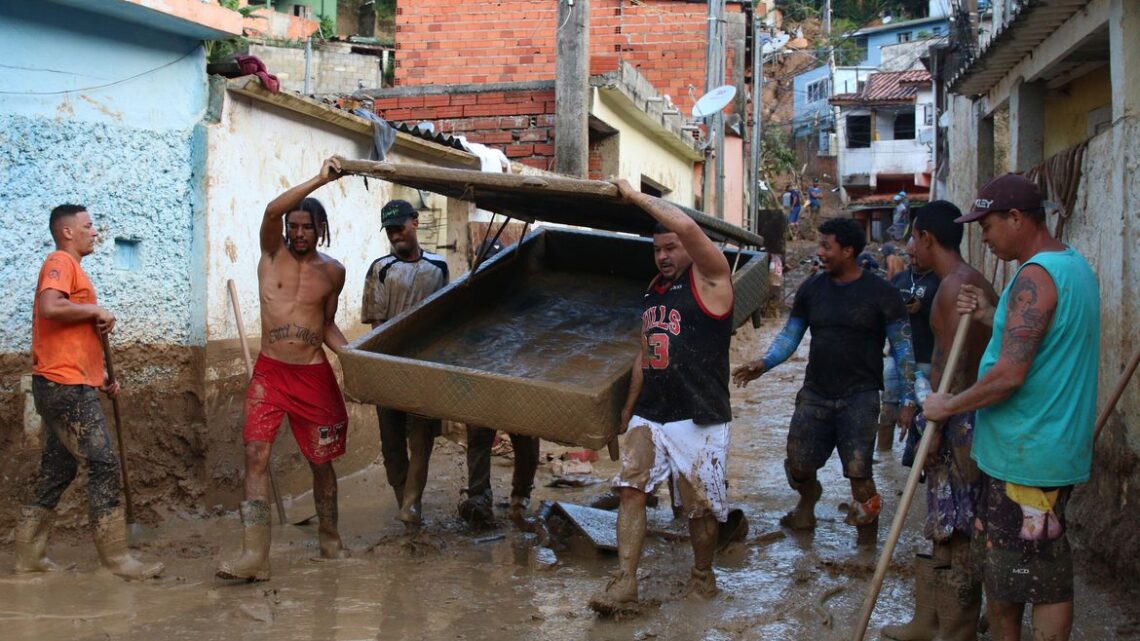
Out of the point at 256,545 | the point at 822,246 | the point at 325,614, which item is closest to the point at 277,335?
the point at 256,545

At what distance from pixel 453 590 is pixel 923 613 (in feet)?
6.65

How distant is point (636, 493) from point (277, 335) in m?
1.84

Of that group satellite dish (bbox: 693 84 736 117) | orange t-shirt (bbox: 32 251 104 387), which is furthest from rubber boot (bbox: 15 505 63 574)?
satellite dish (bbox: 693 84 736 117)

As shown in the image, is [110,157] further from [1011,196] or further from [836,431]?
[1011,196]

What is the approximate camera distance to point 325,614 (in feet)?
15.1

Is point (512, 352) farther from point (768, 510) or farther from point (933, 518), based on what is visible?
point (933, 518)

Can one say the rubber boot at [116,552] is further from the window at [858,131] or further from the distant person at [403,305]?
the window at [858,131]

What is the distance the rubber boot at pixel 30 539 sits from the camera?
4.86 m

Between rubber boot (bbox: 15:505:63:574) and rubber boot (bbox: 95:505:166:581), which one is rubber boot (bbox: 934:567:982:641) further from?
rubber boot (bbox: 15:505:63:574)

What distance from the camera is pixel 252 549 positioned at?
4.89m

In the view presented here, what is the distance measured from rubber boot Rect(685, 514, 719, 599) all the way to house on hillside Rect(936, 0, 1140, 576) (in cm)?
182

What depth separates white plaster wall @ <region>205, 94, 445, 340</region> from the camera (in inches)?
249

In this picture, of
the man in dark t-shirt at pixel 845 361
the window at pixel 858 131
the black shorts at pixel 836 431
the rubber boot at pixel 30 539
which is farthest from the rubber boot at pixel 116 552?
the window at pixel 858 131

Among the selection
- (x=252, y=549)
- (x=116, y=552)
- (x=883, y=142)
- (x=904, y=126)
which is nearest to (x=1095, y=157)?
(x=252, y=549)
